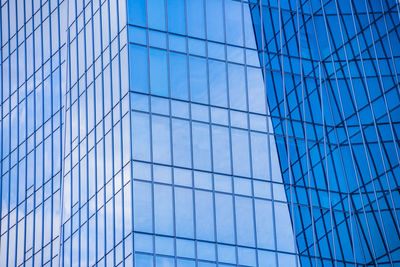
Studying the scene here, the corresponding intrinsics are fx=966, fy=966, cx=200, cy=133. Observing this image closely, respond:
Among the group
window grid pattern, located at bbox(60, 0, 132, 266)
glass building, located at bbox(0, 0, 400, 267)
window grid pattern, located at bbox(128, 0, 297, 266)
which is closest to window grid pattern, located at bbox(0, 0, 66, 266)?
glass building, located at bbox(0, 0, 400, 267)

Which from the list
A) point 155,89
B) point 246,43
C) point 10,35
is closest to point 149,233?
point 155,89

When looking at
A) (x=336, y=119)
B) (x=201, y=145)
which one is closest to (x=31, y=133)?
(x=201, y=145)

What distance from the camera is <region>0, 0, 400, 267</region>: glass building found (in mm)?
49938

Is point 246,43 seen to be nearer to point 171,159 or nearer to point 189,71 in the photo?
point 189,71

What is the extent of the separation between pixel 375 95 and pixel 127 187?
1755cm

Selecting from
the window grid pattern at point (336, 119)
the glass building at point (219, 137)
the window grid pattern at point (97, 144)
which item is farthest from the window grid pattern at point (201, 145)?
the window grid pattern at point (336, 119)

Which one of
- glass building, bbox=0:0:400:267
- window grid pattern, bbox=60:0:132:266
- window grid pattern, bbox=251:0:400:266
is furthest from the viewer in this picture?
window grid pattern, bbox=251:0:400:266

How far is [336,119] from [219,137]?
29.2 feet

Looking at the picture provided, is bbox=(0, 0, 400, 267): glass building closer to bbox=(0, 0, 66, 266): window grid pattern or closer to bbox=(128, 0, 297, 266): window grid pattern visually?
bbox=(128, 0, 297, 266): window grid pattern

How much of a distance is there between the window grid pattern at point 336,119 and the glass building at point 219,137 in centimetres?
8

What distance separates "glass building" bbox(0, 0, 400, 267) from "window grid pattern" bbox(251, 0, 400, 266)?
3.3 inches

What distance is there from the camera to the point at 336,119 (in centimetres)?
5778

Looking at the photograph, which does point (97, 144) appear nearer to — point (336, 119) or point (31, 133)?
point (31, 133)

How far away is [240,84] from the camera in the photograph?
54781mm
